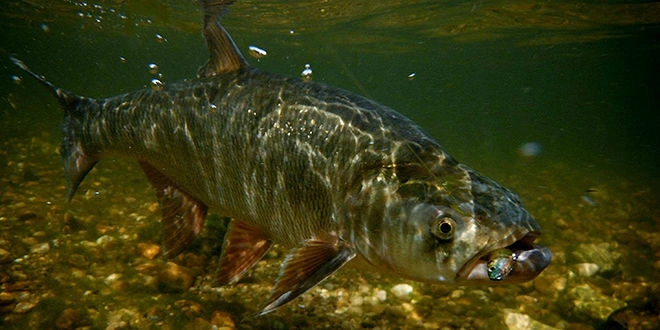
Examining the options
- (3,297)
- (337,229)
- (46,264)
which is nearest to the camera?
(337,229)

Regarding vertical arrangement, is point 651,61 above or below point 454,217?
below

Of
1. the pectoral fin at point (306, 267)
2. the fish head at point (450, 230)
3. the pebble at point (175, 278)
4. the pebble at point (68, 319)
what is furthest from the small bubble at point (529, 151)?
the pebble at point (68, 319)

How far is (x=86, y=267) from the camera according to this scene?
12.3 feet

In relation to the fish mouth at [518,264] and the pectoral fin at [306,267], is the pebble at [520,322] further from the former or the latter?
the pectoral fin at [306,267]

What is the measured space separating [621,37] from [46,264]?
29949 mm

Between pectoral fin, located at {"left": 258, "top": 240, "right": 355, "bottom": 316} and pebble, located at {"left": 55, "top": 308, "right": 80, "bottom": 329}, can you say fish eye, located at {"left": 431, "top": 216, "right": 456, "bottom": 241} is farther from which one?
pebble, located at {"left": 55, "top": 308, "right": 80, "bottom": 329}

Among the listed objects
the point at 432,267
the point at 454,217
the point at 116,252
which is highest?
the point at 454,217

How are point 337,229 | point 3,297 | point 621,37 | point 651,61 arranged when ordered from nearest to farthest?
point 337,229 < point 3,297 < point 621,37 < point 651,61

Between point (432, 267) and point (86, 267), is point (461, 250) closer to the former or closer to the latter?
point (432, 267)

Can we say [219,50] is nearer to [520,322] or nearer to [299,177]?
[299,177]

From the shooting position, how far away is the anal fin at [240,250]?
3100 mm

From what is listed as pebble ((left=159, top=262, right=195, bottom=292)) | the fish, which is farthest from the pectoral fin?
pebble ((left=159, top=262, right=195, bottom=292))

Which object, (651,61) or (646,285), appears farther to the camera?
(651,61)

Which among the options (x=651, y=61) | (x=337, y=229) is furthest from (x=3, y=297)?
(x=651, y=61)
